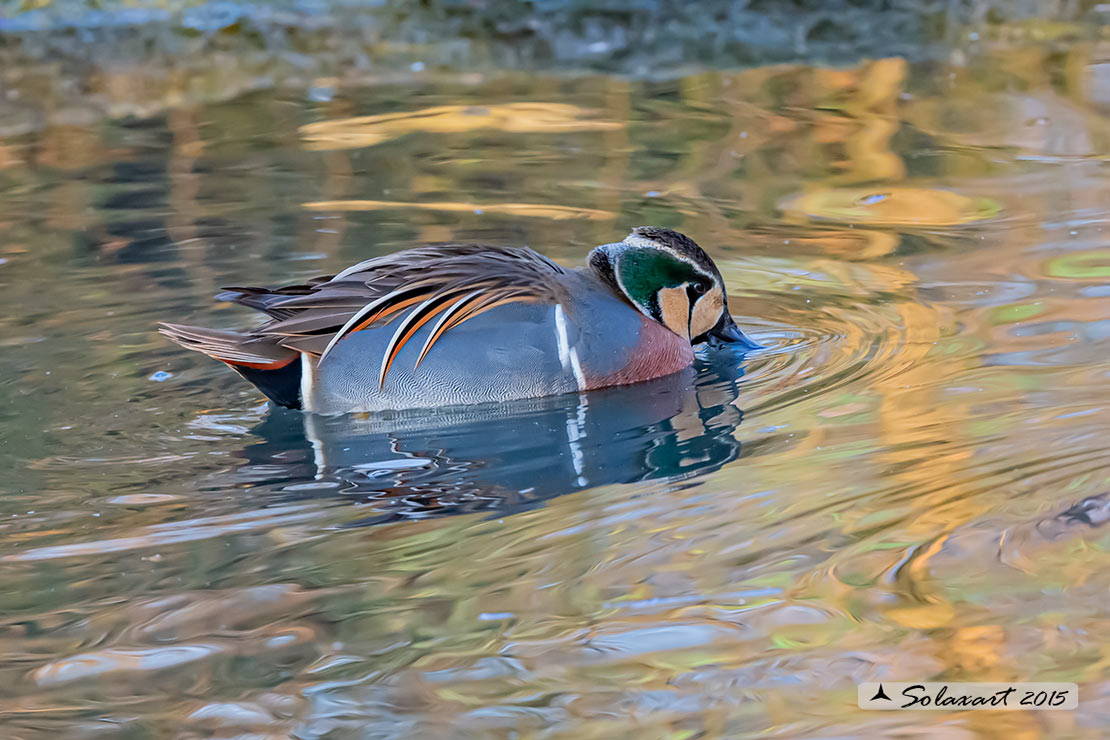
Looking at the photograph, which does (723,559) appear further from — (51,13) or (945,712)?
(51,13)

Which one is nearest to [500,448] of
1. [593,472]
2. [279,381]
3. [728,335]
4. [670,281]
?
[593,472]

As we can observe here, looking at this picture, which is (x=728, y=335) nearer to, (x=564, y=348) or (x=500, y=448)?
(x=564, y=348)

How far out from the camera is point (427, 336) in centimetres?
498

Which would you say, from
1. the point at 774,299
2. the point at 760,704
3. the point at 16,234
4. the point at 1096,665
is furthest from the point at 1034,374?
the point at 16,234

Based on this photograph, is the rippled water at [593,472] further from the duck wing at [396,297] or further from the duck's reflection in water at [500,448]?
the duck wing at [396,297]

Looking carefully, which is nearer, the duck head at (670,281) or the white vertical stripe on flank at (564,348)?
the white vertical stripe on flank at (564,348)

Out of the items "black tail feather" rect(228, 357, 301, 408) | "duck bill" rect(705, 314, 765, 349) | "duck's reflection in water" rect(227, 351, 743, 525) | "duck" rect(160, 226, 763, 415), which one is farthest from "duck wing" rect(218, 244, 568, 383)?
"duck bill" rect(705, 314, 765, 349)

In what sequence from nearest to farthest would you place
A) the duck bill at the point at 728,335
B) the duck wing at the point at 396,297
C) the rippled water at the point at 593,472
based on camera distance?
the rippled water at the point at 593,472 → the duck wing at the point at 396,297 → the duck bill at the point at 728,335

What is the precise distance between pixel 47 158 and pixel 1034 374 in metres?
6.28

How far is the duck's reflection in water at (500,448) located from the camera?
4.38 m

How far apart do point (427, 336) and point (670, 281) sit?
3.59ft

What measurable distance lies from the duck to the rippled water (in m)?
0.12

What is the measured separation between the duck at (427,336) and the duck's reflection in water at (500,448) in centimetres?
9

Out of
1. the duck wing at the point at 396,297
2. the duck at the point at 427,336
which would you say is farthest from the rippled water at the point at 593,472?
the duck wing at the point at 396,297
